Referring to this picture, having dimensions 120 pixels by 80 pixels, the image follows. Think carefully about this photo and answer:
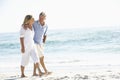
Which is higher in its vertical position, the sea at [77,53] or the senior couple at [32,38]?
the senior couple at [32,38]

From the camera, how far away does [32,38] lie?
7855mm

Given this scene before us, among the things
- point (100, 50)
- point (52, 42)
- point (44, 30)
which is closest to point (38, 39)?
point (44, 30)

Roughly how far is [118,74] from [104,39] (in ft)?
62.5

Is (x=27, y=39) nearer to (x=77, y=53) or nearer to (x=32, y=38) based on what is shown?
(x=32, y=38)

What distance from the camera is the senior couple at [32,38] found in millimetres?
7695

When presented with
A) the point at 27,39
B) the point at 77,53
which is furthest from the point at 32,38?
the point at 77,53

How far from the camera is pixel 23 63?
26.2 ft

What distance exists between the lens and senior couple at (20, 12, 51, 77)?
25.2 feet

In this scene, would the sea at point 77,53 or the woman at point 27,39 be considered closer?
the woman at point 27,39

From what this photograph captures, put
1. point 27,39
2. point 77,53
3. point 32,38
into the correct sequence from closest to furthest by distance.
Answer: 1. point 27,39
2. point 32,38
3. point 77,53

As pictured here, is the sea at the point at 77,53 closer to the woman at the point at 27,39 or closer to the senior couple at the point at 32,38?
the senior couple at the point at 32,38

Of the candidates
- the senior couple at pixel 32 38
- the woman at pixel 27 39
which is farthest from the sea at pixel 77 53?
the woman at pixel 27 39

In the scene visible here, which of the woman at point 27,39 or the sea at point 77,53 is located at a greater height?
the woman at point 27,39

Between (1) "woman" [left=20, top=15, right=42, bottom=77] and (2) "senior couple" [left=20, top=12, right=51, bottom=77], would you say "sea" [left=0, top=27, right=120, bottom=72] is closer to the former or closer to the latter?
(2) "senior couple" [left=20, top=12, right=51, bottom=77]
